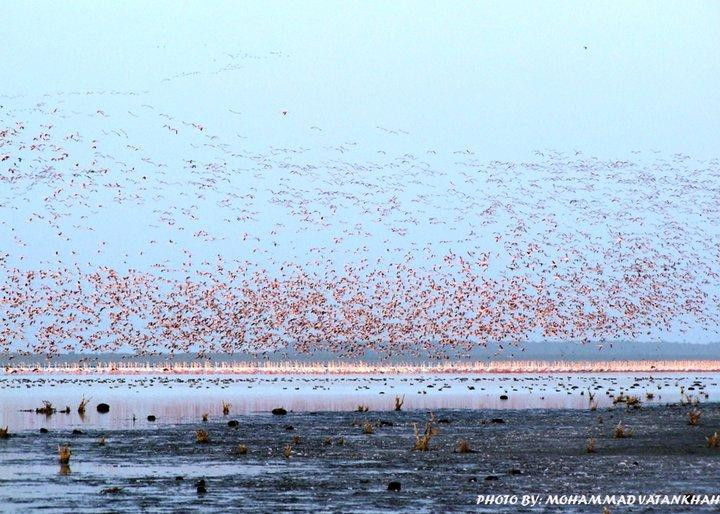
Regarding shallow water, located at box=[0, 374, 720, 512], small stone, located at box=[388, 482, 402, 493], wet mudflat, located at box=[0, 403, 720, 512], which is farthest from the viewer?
small stone, located at box=[388, 482, 402, 493]

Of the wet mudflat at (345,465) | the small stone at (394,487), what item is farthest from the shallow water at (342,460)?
the small stone at (394,487)

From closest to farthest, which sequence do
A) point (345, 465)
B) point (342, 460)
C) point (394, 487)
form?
point (394, 487) < point (345, 465) < point (342, 460)

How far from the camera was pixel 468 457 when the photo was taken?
38875 mm

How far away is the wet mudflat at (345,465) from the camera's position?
95.3ft

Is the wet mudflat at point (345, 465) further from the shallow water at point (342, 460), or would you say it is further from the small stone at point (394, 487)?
the small stone at point (394, 487)

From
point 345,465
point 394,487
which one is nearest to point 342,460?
point 345,465

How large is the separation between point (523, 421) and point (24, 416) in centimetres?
2276

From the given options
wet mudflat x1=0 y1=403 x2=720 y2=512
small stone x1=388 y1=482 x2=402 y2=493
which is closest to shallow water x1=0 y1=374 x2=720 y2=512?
wet mudflat x1=0 y1=403 x2=720 y2=512

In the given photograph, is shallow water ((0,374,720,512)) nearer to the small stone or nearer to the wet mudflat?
the wet mudflat

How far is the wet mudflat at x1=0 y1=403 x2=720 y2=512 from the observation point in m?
29.0

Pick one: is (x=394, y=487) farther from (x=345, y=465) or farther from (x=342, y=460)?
(x=342, y=460)

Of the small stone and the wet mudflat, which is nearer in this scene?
the wet mudflat

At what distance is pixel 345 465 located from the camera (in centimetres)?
3703

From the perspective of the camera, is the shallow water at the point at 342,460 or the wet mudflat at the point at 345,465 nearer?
the wet mudflat at the point at 345,465
